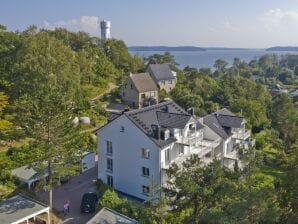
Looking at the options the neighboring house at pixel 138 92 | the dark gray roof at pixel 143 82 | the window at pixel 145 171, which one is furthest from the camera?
the dark gray roof at pixel 143 82

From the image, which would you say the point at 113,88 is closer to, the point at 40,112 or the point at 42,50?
the point at 42,50

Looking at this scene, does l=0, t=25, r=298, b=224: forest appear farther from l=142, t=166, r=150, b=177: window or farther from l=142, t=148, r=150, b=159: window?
l=142, t=148, r=150, b=159: window

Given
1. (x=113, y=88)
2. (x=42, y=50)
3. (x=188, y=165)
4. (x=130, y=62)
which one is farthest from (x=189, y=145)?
(x=130, y=62)

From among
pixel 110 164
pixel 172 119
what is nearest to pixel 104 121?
pixel 110 164

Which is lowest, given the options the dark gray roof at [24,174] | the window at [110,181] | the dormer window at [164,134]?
the window at [110,181]

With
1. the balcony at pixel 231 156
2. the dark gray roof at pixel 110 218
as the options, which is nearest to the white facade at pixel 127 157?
the dark gray roof at pixel 110 218

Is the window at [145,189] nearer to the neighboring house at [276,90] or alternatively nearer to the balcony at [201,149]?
the balcony at [201,149]
